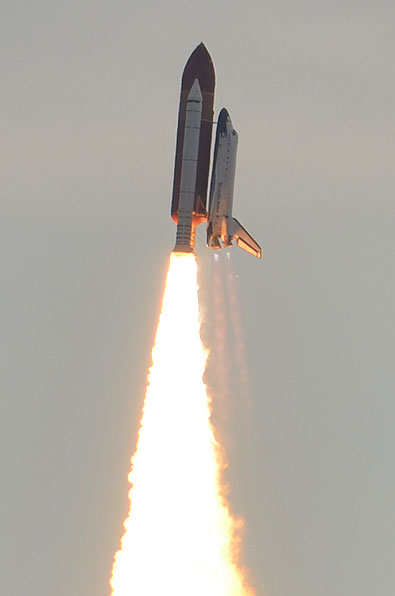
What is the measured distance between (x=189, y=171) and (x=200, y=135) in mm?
1585

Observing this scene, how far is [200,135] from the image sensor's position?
424 feet

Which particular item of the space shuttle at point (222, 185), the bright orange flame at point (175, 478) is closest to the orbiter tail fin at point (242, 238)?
the space shuttle at point (222, 185)

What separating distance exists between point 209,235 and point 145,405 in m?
7.23

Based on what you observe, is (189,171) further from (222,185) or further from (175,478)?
(175,478)

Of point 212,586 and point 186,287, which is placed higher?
point 186,287

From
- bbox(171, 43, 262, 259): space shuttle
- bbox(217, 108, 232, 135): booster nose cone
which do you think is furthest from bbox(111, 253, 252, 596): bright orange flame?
bbox(217, 108, 232, 135): booster nose cone

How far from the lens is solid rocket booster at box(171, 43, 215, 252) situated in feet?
423

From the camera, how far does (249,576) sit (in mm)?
132875

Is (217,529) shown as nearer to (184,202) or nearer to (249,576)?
(249,576)

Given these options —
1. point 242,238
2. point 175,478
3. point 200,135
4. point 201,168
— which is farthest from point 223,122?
point 175,478

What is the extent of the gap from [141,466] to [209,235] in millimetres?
9589

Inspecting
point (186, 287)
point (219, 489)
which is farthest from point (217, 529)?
point (186, 287)

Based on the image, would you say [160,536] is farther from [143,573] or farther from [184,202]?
[184,202]

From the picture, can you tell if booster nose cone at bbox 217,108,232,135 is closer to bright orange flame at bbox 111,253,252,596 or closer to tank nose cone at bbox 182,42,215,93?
tank nose cone at bbox 182,42,215,93
